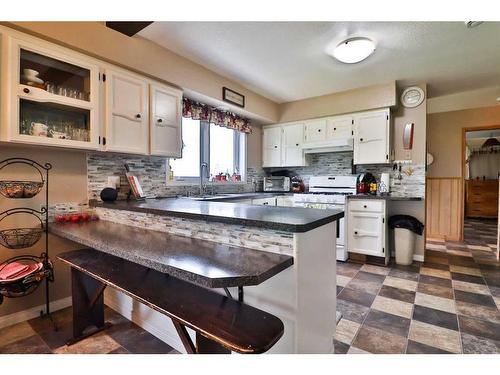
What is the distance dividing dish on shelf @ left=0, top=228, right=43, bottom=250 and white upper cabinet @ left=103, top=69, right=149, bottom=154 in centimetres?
84

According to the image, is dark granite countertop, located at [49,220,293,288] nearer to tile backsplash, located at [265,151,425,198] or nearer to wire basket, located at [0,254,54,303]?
wire basket, located at [0,254,54,303]

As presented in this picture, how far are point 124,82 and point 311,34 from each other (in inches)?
66.1

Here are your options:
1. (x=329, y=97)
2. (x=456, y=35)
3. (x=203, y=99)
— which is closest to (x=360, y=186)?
(x=329, y=97)

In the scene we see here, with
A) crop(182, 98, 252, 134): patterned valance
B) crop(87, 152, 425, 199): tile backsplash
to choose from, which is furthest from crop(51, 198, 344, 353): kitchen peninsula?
crop(182, 98, 252, 134): patterned valance

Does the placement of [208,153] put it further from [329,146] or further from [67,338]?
[67,338]

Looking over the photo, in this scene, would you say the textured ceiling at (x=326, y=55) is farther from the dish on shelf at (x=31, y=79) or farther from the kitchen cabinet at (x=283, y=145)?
the dish on shelf at (x=31, y=79)

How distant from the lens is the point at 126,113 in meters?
2.22

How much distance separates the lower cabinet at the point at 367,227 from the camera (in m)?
3.14

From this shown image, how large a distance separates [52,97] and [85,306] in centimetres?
149

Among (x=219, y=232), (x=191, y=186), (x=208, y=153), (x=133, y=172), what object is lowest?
(x=219, y=232)

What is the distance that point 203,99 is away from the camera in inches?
121

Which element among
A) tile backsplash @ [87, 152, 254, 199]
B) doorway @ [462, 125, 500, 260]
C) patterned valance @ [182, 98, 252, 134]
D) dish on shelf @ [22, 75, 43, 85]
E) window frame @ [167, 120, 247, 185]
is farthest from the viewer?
doorway @ [462, 125, 500, 260]

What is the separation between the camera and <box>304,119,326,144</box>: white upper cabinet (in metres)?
3.81

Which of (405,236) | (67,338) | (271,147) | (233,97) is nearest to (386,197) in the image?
(405,236)
